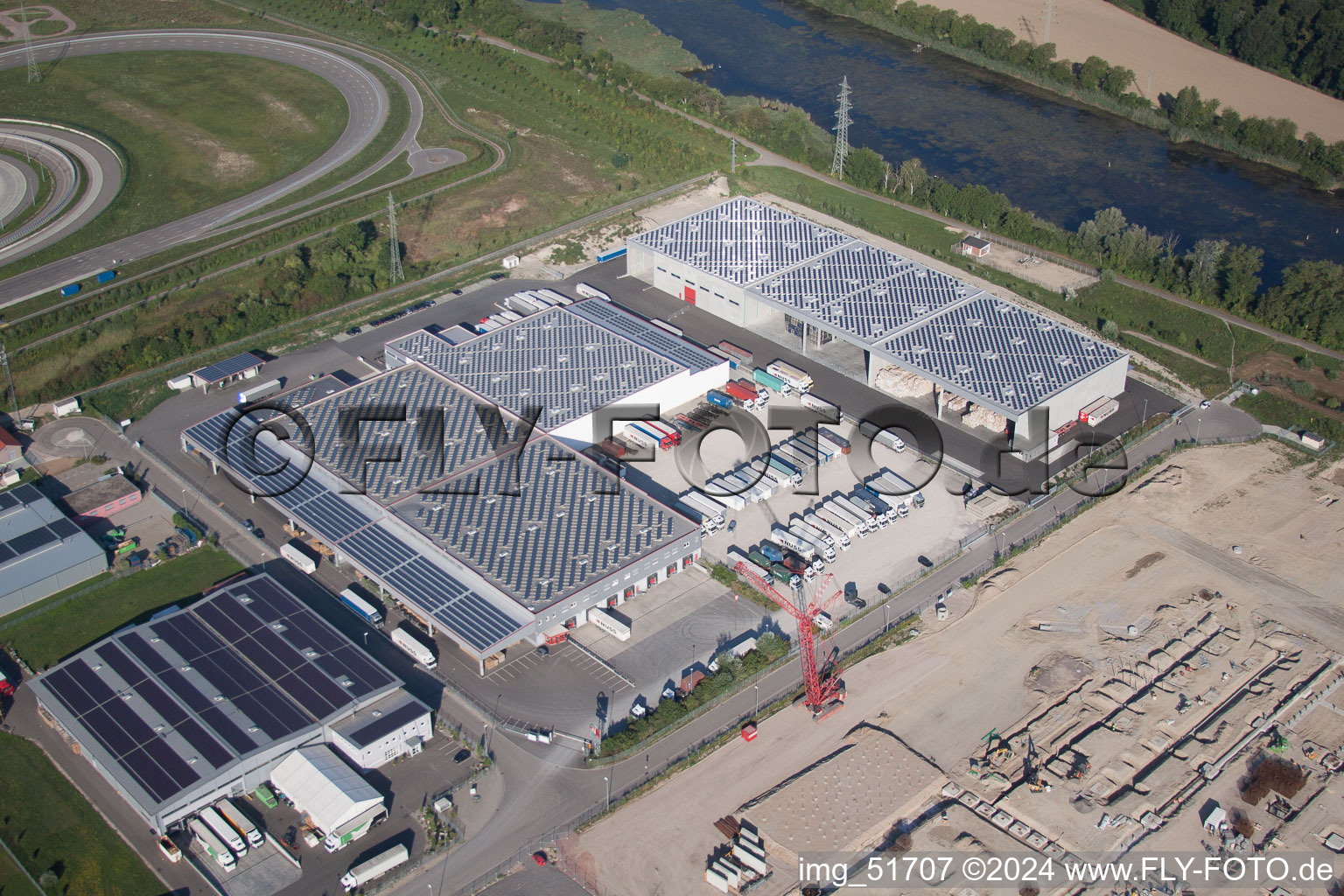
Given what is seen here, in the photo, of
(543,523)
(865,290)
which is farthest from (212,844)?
(865,290)

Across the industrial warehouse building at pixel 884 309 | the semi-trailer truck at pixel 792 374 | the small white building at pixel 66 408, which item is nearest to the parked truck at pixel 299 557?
the small white building at pixel 66 408

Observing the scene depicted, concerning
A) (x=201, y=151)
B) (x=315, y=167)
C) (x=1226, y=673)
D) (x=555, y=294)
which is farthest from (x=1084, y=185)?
(x=201, y=151)

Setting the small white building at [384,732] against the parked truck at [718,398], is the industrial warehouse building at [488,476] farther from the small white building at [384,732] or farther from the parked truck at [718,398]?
the small white building at [384,732]

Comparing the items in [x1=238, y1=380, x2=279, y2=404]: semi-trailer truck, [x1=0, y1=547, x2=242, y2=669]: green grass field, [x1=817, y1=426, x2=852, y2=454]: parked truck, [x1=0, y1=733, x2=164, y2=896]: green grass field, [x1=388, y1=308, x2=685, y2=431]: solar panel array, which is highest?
[x1=388, y1=308, x2=685, y2=431]: solar panel array

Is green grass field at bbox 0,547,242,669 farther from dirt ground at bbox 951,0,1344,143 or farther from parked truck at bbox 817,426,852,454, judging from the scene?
dirt ground at bbox 951,0,1344,143

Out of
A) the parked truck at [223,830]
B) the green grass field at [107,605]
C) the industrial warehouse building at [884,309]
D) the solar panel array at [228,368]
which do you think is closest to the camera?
the parked truck at [223,830]

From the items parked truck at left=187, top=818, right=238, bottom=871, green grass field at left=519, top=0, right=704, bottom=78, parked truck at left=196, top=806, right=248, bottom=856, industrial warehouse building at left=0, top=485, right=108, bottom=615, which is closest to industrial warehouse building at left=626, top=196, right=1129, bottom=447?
green grass field at left=519, top=0, right=704, bottom=78
